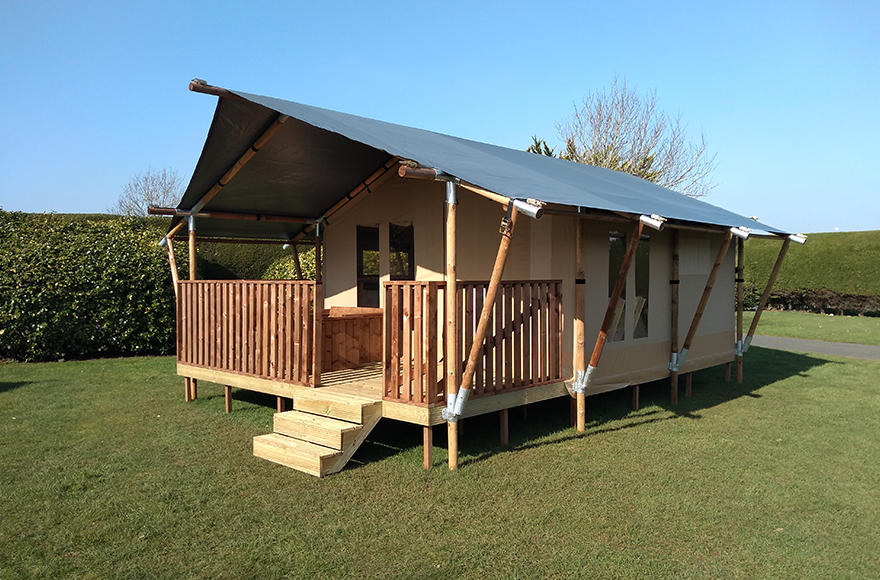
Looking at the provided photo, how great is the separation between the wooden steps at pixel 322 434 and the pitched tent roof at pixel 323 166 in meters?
2.20

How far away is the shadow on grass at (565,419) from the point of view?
6.22 metres

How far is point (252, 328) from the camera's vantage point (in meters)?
7.01

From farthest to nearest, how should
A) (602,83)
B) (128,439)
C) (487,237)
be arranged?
(602,83) → (487,237) → (128,439)

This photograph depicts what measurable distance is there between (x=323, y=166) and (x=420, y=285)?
2800mm

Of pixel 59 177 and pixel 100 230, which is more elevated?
pixel 59 177

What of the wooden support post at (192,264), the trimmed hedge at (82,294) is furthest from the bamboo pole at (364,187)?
the trimmed hedge at (82,294)

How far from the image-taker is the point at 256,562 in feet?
12.3

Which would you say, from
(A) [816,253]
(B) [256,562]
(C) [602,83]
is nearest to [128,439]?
(B) [256,562]

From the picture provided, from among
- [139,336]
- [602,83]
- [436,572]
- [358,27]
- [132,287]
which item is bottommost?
[436,572]

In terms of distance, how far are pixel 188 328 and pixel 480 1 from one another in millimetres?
7905

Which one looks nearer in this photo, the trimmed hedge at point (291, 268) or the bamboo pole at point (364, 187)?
the bamboo pole at point (364, 187)

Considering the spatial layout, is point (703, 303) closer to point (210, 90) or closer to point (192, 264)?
point (210, 90)

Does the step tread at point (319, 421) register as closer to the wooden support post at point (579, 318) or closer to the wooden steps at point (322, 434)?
the wooden steps at point (322, 434)

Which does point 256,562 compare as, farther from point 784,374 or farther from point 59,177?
point 59,177
